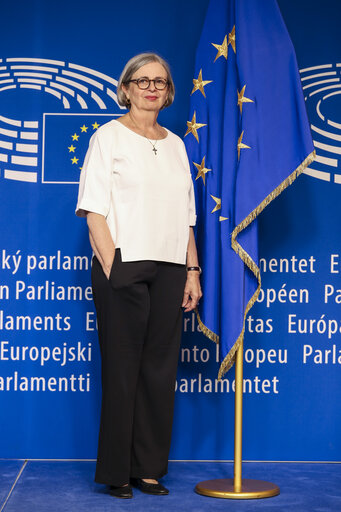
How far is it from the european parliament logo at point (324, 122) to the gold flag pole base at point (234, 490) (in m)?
1.32

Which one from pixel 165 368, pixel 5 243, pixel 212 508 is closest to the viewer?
pixel 212 508

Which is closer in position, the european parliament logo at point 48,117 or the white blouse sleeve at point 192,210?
the white blouse sleeve at point 192,210

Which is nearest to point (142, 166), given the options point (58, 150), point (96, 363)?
point (58, 150)

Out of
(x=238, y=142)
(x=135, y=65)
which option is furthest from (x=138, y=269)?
(x=135, y=65)

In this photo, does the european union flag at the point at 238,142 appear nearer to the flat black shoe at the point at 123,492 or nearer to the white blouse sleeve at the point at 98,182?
the white blouse sleeve at the point at 98,182

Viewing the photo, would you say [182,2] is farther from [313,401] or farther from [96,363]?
[313,401]

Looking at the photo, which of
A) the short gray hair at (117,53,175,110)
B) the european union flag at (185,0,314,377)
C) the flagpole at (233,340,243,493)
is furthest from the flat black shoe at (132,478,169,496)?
the short gray hair at (117,53,175,110)

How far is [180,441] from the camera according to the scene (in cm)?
337

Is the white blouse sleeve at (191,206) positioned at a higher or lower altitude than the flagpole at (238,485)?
higher

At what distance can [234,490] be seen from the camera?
2811 mm

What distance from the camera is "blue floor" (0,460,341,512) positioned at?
262 centimetres

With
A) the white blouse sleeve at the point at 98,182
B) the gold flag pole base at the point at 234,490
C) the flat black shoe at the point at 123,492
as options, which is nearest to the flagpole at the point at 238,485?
the gold flag pole base at the point at 234,490

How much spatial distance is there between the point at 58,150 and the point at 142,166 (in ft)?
2.31

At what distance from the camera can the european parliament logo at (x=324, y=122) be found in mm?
3391
